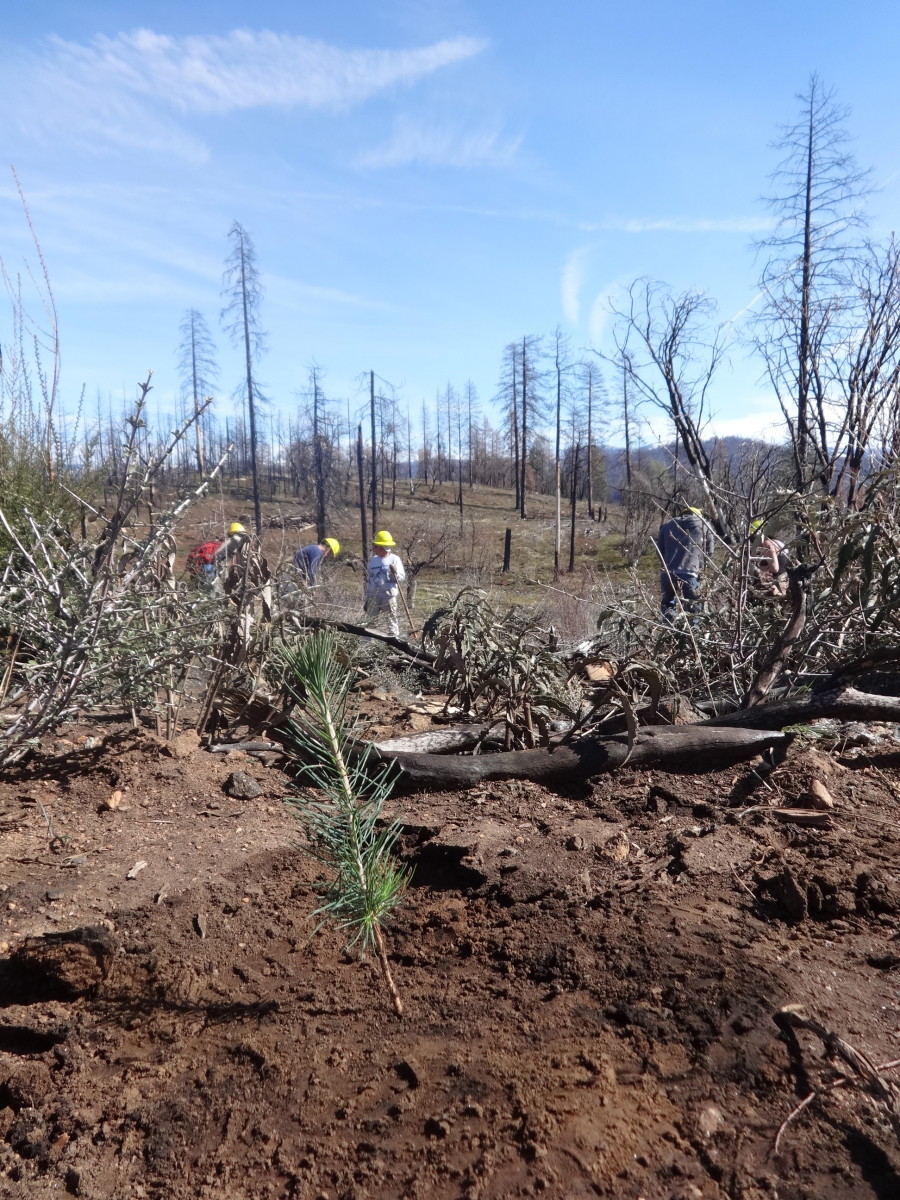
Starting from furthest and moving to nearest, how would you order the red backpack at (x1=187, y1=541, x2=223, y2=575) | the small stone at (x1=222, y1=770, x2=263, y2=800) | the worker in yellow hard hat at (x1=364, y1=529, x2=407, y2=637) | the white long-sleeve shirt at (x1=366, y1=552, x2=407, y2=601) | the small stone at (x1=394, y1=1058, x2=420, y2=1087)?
the white long-sleeve shirt at (x1=366, y1=552, x2=407, y2=601) → the worker in yellow hard hat at (x1=364, y1=529, x2=407, y2=637) → the red backpack at (x1=187, y1=541, x2=223, y2=575) → the small stone at (x1=222, y1=770, x2=263, y2=800) → the small stone at (x1=394, y1=1058, x2=420, y2=1087)

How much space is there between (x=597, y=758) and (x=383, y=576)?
678 cm

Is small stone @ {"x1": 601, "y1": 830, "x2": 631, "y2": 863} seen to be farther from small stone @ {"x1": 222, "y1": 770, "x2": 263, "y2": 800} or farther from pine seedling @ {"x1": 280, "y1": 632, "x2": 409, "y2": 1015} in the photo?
small stone @ {"x1": 222, "y1": 770, "x2": 263, "y2": 800}

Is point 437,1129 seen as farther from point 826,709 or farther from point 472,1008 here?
point 826,709

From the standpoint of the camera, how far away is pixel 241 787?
3248mm

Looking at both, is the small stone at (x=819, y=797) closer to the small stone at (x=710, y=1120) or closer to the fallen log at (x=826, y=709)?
the fallen log at (x=826, y=709)

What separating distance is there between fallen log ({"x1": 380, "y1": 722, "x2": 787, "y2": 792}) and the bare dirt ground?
198mm

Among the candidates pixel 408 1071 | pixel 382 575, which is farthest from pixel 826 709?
pixel 382 575

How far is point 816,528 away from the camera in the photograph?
420cm

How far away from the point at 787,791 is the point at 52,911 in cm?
250

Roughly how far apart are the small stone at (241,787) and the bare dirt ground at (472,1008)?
26 centimetres

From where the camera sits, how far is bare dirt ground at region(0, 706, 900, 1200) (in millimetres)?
1342

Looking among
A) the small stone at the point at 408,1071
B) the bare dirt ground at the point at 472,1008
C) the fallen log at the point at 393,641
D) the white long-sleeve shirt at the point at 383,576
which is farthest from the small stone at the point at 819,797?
the white long-sleeve shirt at the point at 383,576

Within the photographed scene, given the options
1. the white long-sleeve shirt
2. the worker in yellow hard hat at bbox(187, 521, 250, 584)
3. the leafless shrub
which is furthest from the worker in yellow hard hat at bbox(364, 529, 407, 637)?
the leafless shrub

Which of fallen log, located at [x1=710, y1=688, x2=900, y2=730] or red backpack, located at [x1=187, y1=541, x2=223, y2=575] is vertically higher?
red backpack, located at [x1=187, y1=541, x2=223, y2=575]
